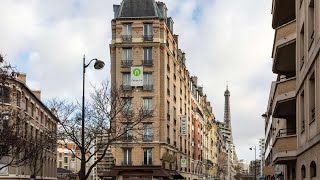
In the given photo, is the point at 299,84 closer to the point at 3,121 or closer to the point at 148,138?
the point at 3,121

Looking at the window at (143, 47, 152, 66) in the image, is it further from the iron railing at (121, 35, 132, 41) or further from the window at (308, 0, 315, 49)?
the window at (308, 0, 315, 49)

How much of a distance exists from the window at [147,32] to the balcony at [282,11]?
107ft

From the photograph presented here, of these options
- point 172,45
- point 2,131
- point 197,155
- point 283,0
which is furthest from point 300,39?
point 197,155

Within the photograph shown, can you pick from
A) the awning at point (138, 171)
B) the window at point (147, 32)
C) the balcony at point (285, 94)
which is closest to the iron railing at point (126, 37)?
the window at point (147, 32)

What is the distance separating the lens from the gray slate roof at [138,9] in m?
59.0

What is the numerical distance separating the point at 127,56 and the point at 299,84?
39.6 meters

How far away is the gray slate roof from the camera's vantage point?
58969 millimetres

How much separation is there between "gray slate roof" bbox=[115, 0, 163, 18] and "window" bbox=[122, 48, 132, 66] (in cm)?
386

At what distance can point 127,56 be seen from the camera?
58.0 metres

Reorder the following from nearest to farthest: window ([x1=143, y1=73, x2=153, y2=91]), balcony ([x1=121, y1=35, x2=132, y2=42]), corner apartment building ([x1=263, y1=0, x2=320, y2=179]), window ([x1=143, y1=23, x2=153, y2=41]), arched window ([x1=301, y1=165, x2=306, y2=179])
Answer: corner apartment building ([x1=263, y1=0, x2=320, y2=179]), arched window ([x1=301, y1=165, x2=306, y2=179]), balcony ([x1=121, y1=35, x2=132, y2=42]), window ([x1=143, y1=73, x2=153, y2=91]), window ([x1=143, y1=23, x2=153, y2=41])

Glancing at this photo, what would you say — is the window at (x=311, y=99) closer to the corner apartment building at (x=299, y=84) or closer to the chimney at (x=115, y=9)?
the corner apartment building at (x=299, y=84)

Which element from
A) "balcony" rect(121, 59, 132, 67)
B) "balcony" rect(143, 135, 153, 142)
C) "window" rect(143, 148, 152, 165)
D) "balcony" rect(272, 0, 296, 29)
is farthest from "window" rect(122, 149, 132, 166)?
"balcony" rect(272, 0, 296, 29)

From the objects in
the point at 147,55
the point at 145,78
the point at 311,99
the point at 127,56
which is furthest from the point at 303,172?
the point at 147,55

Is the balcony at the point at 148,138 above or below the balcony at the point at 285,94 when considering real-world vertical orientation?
below
